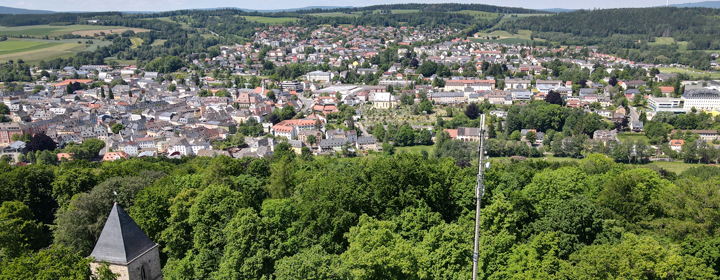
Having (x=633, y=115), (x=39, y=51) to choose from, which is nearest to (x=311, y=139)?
(x=633, y=115)

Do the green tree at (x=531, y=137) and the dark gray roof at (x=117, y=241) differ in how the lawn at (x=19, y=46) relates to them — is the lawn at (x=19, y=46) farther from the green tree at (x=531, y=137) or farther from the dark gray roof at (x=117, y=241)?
the dark gray roof at (x=117, y=241)

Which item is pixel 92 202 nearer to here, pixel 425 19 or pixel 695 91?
pixel 695 91

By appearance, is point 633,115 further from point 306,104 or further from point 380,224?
point 380,224

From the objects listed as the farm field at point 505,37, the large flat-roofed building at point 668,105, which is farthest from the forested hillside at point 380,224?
the farm field at point 505,37

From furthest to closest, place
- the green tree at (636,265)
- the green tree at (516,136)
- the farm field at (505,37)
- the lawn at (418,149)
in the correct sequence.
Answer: the farm field at (505,37)
the green tree at (516,136)
the lawn at (418,149)
the green tree at (636,265)

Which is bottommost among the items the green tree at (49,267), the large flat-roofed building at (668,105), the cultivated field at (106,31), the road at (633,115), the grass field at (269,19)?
the road at (633,115)

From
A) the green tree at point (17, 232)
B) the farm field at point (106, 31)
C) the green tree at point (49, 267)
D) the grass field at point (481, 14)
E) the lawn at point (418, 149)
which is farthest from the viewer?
the grass field at point (481, 14)
